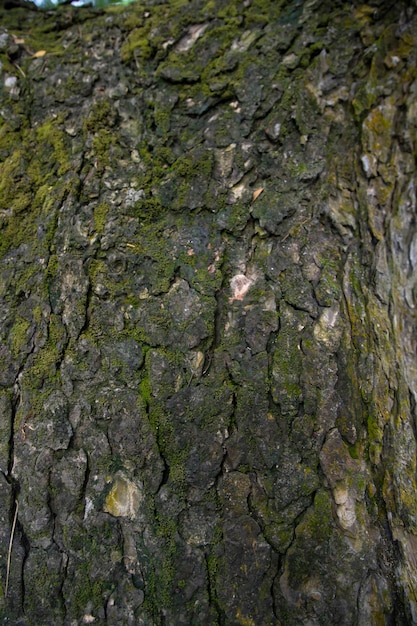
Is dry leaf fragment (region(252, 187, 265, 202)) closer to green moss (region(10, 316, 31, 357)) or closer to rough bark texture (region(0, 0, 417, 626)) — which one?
rough bark texture (region(0, 0, 417, 626))

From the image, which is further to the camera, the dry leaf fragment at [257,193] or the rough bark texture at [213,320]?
the dry leaf fragment at [257,193]

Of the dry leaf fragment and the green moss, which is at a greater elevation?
the green moss

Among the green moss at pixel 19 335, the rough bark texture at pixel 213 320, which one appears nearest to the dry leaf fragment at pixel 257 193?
the rough bark texture at pixel 213 320

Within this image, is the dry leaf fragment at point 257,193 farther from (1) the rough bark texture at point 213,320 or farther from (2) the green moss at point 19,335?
(2) the green moss at point 19,335

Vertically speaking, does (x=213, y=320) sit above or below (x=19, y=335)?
below

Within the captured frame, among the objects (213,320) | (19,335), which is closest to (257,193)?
(213,320)

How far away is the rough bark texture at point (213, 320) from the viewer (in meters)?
1.39

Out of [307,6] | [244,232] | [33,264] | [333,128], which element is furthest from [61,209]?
[307,6]

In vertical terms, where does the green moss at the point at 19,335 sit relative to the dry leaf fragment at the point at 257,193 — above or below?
above

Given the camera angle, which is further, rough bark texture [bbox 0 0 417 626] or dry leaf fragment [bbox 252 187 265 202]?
Answer: dry leaf fragment [bbox 252 187 265 202]

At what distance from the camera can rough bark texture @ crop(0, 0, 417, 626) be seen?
1390 mm

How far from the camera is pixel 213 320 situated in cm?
151

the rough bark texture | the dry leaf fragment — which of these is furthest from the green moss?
the dry leaf fragment

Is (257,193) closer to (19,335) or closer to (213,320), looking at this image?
(213,320)
